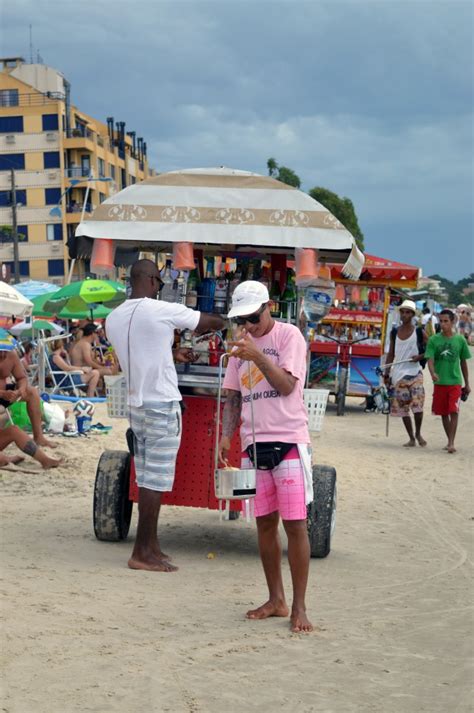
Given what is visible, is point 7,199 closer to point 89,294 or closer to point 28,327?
point 28,327

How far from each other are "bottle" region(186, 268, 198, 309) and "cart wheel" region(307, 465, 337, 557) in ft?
5.63

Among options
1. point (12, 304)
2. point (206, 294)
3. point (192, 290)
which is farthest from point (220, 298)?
point (12, 304)

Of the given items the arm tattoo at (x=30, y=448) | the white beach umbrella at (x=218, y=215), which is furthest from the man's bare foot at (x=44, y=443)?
the white beach umbrella at (x=218, y=215)

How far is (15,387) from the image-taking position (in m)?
10.9

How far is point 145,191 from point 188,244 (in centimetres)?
51

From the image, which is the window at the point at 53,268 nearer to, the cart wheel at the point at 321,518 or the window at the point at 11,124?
the window at the point at 11,124

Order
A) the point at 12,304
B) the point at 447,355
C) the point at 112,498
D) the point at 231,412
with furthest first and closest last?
the point at 447,355 → the point at 12,304 → the point at 112,498 → the point at 231,412

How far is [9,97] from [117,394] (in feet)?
215

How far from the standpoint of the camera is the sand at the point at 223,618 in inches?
172

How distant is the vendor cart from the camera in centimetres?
717

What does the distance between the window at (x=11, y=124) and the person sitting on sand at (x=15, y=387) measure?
196 feet

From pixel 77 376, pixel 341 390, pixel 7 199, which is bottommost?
pixel 341 390

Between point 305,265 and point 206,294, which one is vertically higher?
point 305,265

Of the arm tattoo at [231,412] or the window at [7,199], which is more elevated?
the window at [7,199]
